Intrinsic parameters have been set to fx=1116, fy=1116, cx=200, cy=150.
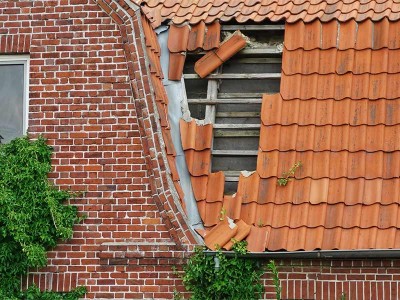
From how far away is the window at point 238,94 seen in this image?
1320 cm

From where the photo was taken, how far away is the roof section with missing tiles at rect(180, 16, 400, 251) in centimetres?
1223

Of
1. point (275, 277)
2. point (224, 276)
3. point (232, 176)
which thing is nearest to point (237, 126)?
point (232, 176)

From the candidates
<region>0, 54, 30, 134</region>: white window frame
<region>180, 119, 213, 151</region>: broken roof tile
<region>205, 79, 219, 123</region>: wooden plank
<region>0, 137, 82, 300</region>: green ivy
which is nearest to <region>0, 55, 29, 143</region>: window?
<region>0, 54, 30, 134</region>: white window frame

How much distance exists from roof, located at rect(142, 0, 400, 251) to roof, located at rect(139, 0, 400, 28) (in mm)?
28

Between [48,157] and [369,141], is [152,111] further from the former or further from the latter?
[369,141]

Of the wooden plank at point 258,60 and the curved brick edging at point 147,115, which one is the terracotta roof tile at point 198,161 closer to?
the curved brick edging at point 147,115

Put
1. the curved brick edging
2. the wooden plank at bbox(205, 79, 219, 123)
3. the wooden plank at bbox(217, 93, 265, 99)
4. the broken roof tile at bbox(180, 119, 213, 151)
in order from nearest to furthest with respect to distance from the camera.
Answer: the curved brick edging
the broken roof tile at bbox(180, 119, 213, 151)
the wooden plank at bbox(205, 79, 219, 123)
the wooden plank at bbox(217, 93, 265, 99)

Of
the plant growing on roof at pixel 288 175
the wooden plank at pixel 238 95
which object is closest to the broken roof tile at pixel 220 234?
the plant growing on roof at pixel 288 175

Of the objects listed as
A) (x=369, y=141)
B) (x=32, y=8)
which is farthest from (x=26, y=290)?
(x=369, y=141)

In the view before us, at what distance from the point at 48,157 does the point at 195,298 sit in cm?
242

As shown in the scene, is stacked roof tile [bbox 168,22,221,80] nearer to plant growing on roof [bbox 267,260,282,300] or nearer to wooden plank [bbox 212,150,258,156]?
wooden plank [bbox 212,150,258,156]

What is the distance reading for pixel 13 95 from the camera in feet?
44.2

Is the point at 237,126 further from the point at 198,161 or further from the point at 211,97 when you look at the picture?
the point at 198,161

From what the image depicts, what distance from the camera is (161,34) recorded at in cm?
1377
